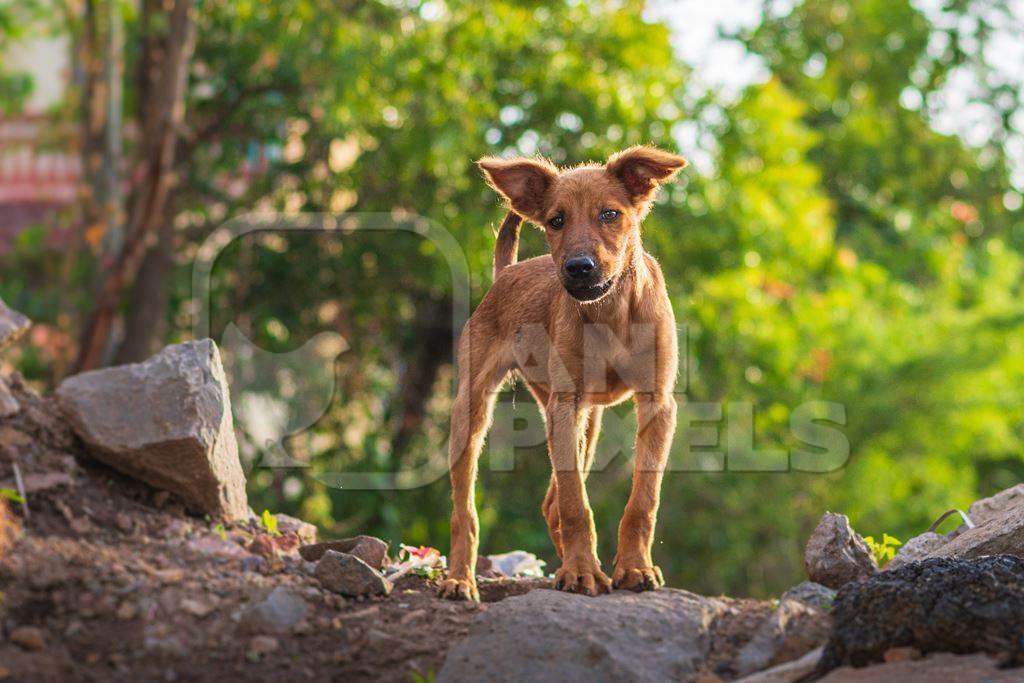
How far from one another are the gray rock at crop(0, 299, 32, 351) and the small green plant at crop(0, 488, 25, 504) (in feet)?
2.80

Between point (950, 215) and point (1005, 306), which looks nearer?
point (1005, 306)

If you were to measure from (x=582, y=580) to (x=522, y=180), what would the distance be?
2.20m

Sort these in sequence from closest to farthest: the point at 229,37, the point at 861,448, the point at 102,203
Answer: the point at 102,203 → the point at 229,37 → the point at 861,448

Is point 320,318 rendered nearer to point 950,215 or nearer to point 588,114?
point 588,114

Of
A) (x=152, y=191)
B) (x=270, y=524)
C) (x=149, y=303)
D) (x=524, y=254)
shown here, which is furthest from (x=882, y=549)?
(x=149, y=303)

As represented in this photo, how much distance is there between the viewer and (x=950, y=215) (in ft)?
81.2

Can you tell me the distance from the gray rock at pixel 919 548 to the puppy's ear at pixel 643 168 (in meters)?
2.25

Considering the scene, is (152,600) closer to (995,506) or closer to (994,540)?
(994,540)

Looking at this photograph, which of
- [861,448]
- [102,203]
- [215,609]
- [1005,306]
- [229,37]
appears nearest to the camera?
[215,609]

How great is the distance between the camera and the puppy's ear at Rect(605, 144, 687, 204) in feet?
23.1

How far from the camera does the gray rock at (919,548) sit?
6.82m

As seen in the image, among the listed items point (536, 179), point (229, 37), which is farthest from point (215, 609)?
point (229, 37)

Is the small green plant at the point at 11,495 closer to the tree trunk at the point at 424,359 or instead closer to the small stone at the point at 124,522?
the small stone at the point at 124,522

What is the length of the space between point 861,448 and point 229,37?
11.0 m
